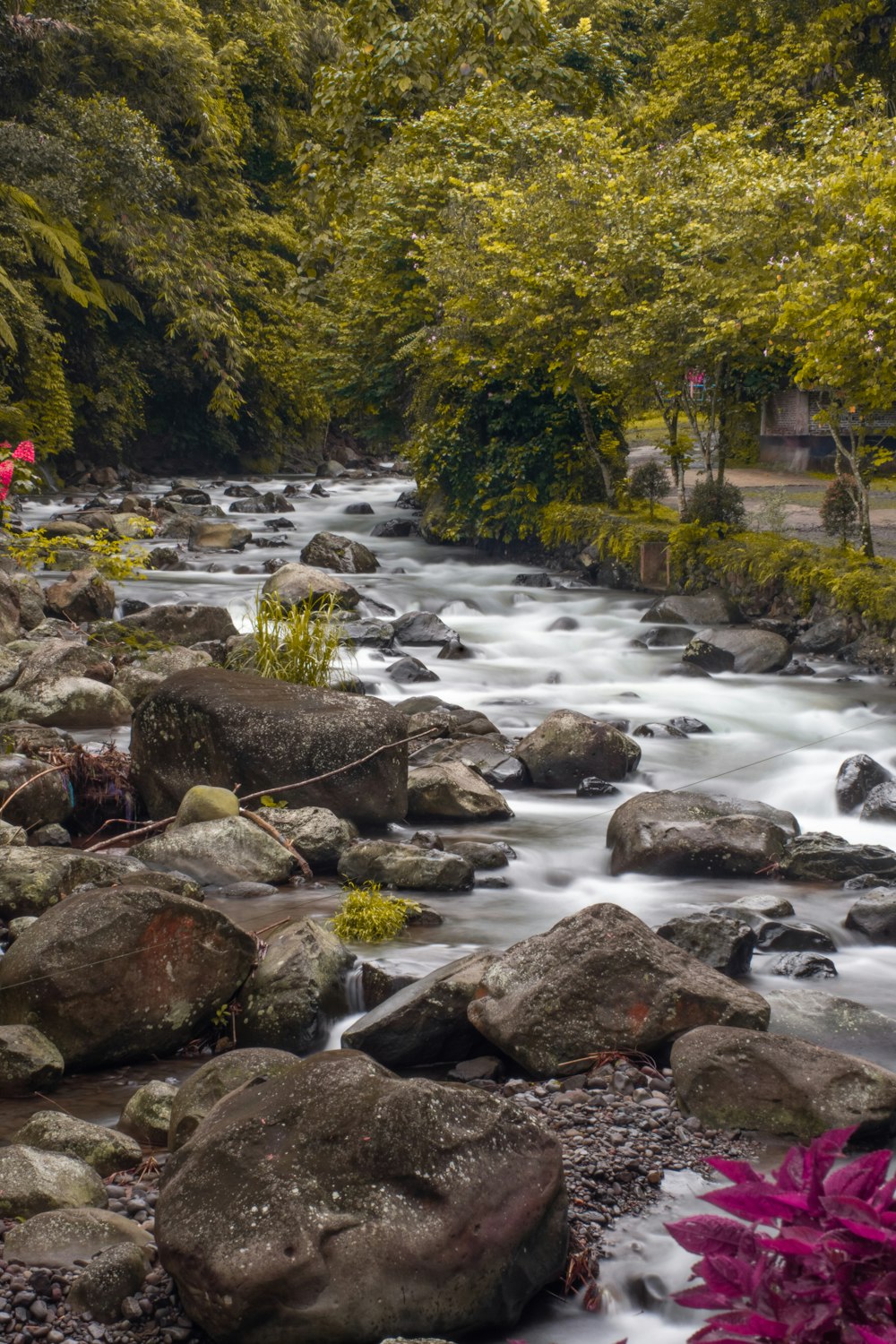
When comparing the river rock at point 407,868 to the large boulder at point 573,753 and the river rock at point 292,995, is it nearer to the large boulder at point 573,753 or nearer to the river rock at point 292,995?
the river rock at point 292,995

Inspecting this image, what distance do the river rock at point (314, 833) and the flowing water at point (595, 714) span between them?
0.32 m

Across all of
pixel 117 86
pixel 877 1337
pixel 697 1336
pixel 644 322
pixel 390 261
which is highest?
pixel 117 86

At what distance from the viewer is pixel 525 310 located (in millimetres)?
17469

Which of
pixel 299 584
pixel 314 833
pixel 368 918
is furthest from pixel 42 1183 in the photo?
pixel 299 584

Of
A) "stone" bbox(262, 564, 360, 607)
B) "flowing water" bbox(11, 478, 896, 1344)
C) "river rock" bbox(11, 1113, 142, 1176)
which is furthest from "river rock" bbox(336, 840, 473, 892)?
"stone" bbox(262, 564, 360, 607)

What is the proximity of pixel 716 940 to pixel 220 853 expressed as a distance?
268cm

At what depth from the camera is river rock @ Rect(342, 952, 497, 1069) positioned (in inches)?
184

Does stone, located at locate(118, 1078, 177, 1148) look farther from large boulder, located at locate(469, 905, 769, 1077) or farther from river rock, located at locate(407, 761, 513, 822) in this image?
river rock, located at locate(407, 761, 513, 822)

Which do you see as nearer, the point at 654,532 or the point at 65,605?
the point at 65,605

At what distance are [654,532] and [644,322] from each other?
285 cm

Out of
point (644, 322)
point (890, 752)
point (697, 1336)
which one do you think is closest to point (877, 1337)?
point (697, 1336)

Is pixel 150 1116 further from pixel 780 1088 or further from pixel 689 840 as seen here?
pixel 689 840

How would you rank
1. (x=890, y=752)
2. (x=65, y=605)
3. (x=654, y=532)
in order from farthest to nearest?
(x=654, y=532) → (x=65, y=605) → (x=890, y=752)

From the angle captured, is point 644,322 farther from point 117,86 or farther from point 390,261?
point 117,86
